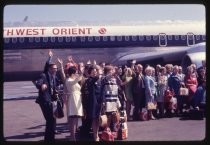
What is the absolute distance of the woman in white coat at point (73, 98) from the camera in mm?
7996

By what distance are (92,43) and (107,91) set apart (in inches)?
415

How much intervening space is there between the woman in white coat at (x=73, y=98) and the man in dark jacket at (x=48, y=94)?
38 cm

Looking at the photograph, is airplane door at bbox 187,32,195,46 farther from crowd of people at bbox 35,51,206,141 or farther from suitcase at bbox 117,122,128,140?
suitcase at bbox 117,122,128,140

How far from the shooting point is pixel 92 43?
1864 cm

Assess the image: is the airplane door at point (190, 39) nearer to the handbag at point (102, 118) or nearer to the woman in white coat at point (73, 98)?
the handbag at point (102, 118)

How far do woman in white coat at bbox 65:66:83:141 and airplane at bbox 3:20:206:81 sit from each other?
10.1m

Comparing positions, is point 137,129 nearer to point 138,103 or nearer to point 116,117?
point 116,117

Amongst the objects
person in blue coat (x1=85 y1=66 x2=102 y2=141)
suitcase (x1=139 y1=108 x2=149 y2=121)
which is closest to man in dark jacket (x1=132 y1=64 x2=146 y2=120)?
suitcase (x1=139 y1=108 x2=149 y2=121)

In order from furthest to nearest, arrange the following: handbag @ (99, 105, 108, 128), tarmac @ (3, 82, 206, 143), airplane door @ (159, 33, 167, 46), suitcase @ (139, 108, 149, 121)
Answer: airplane door @ (159, 33, 167, 46)
suitcase @ (139, 108, 149, 121)
tarmac @ (3, 82, 206, 143)
handbag @ (99, 105, 108, 128)

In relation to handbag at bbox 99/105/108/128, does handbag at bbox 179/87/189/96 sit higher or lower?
higher

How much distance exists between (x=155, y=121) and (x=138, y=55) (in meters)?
8.84

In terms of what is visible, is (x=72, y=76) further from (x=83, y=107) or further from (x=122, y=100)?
(x=122, y=100)

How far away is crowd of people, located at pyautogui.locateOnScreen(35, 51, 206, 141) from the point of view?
26.6 feet

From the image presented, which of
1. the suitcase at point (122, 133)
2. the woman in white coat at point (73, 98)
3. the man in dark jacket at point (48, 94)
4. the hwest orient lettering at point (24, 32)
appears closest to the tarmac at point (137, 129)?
the suitcase at point (122, 133)
